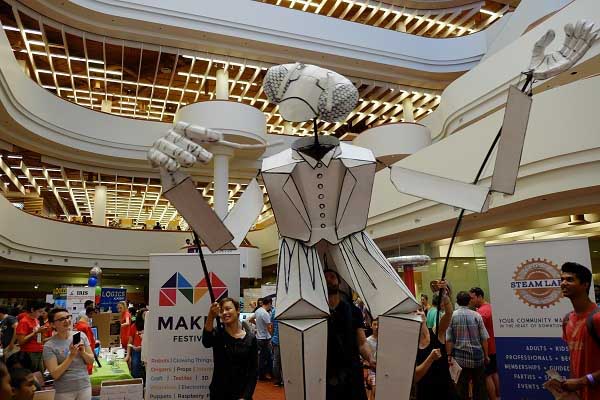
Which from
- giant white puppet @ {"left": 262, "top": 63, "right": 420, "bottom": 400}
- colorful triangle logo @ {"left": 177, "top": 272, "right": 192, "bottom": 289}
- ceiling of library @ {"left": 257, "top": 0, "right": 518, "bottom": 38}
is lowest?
colorful triangle logo @ {"left": 177, "top": 272, "right": 192, "bottom": 289}

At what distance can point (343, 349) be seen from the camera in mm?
2975

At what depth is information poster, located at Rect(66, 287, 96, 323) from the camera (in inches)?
368

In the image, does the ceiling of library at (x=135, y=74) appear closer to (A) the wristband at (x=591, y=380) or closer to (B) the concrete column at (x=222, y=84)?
(B) the concrete column at (x=222, y=84)

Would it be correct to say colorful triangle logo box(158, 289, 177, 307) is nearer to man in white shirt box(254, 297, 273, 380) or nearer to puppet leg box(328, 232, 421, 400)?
puppet leg box(328, 232, 421, 400)

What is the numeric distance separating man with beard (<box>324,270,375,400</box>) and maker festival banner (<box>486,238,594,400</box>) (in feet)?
7.26

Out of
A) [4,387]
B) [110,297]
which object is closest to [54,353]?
[4,387]

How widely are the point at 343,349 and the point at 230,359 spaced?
2.74 ft

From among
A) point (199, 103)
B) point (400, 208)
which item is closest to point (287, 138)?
point (199, 103)

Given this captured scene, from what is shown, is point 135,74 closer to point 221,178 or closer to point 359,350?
point 221,178

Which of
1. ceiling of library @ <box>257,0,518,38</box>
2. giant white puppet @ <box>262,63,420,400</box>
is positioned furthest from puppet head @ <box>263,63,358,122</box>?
ceiling of library @ <box>257,0,518,38</box>

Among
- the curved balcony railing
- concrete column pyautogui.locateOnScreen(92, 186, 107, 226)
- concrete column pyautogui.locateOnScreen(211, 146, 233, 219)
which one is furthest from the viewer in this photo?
concrete column pyautogui.locateOnScreen(92, 186, 107, 226)

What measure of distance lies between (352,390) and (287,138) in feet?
43.6

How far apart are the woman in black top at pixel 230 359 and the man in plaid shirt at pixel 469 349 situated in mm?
2435

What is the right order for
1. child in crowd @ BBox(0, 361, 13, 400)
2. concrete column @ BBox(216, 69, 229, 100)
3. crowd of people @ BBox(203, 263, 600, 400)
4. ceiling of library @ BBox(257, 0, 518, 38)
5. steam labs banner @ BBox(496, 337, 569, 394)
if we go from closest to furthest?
child in crowd @ BBox(0, 361, 13, 400)
crowd of people @ BBox(203, 263, 600, 400)
steam labs banner @ BBox(496, 337, 569, 394)
concrete column @ BBox(216, 69, 229, 100)
ceiling of library @ BBox(257, 0, 518, 38)
